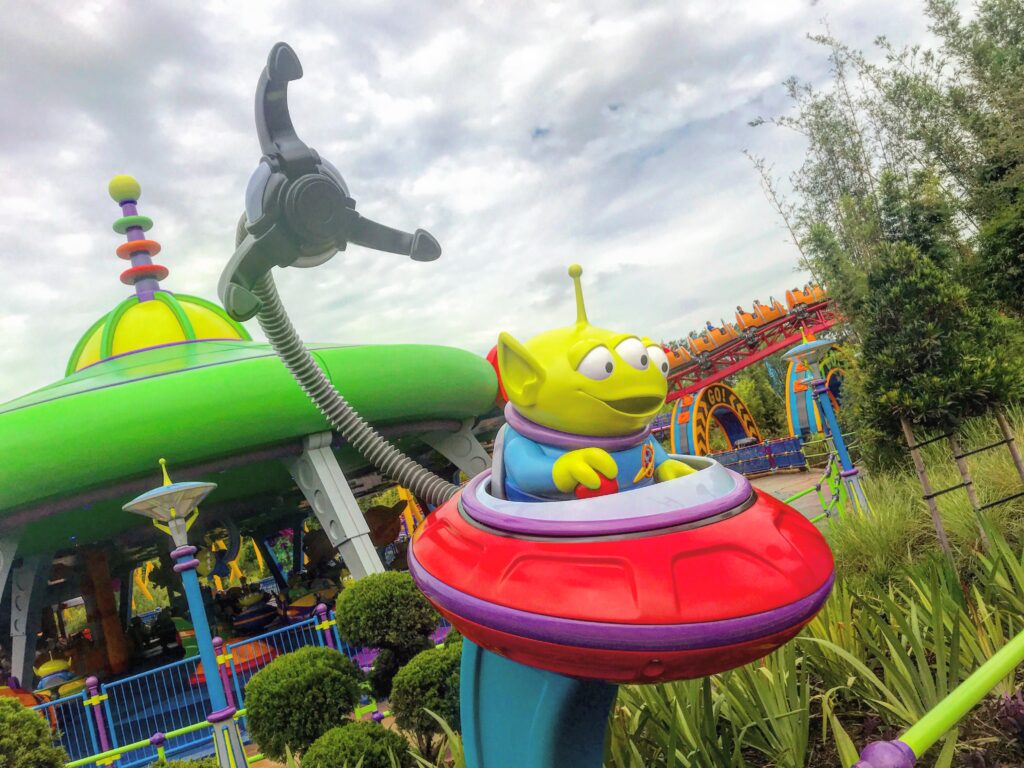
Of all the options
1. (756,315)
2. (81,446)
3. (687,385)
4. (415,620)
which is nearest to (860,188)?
(756,315)

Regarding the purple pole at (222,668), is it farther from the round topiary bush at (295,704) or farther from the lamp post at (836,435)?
the lamp post at (836,435)

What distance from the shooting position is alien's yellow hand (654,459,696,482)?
264cm

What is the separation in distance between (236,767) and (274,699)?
2.78 ft

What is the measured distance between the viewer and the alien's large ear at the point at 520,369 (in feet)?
8.11

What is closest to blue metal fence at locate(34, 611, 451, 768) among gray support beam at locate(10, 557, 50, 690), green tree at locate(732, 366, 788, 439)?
gray support beam at locate(10, 557, 50, 690)

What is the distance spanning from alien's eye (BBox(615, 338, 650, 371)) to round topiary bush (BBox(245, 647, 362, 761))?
324 centimetres

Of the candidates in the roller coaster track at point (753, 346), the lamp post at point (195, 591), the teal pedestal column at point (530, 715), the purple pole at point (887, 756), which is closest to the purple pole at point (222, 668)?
the lamp post at point (195, 591)

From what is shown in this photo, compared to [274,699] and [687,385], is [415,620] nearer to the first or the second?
[274,699]

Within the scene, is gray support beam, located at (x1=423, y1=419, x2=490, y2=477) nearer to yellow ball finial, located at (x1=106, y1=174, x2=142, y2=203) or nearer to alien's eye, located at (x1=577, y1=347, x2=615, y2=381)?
yellow ball finial, located at (x1=106, y1=174, x2=142, y2=203)

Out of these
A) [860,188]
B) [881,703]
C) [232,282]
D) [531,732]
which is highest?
[860,188]

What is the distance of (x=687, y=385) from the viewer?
22.0m

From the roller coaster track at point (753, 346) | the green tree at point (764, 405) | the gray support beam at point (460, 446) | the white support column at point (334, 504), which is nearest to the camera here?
the white support column at point (334, 504)

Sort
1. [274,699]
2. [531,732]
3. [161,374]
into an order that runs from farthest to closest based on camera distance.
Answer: [161,374] < [274,699] < [531,732]

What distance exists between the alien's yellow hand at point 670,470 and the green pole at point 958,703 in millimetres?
1191
